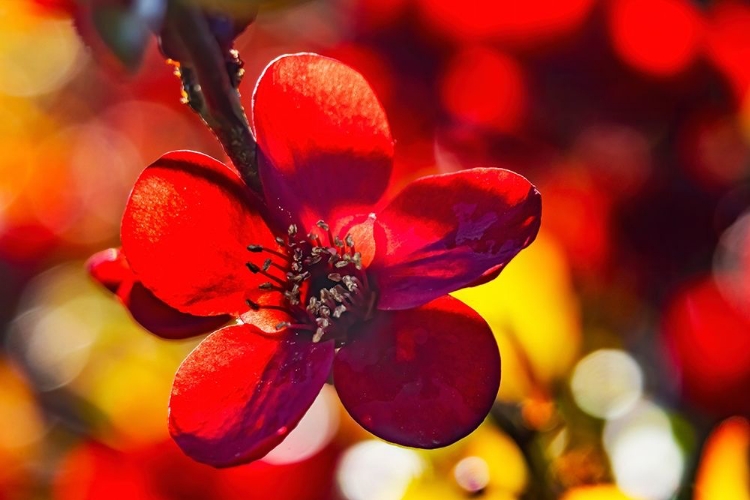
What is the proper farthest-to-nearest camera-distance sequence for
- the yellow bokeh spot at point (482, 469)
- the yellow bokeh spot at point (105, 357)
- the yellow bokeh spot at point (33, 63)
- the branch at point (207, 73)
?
the yellow bokeh spot at point (33, 63), the yellow bokeh spot at point (105, 357), the yellow bokeh spot at point (482, 469), the branch at point (207, 73)

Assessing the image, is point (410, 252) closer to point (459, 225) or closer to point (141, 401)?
point (459, 225)

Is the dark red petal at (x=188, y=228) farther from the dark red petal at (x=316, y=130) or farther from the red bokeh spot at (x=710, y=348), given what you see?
the red bokeh spot at (x=710, y=348)

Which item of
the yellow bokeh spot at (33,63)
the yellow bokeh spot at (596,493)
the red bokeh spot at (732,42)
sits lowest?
the yellow bokeh spot at (596,493)

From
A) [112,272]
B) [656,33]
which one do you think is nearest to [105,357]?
[112,272]

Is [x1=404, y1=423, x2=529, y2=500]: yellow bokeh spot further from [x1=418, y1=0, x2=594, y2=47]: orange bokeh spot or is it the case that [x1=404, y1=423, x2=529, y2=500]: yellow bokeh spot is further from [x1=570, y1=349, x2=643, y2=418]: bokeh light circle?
[x1=418, y1=0, x2=594, y2=47]: orange bokeh spot

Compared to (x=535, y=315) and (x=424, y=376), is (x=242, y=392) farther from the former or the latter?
(x=535, y=315)

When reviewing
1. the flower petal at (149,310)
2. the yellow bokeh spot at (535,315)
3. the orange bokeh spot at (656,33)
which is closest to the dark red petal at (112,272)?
the flower petal at (149,310)

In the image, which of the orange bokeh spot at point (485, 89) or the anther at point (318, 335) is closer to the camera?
the anther at point (318, 335)
